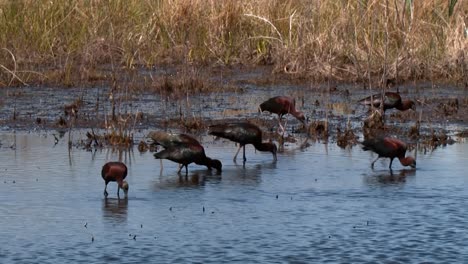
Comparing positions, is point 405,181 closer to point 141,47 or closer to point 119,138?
point 119,138

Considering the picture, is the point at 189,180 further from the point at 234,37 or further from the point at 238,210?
the point at 234,37

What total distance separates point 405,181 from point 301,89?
6418 mm

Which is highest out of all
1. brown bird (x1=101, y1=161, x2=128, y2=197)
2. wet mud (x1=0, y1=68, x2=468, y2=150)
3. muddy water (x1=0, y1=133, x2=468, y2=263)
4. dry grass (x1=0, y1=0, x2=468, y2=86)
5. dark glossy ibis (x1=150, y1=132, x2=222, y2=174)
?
dry grass (x1=0, y1=0, x2=468, y2=86)

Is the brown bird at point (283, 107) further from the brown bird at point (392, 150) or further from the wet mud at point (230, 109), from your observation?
the brown bird at point (392, 150)

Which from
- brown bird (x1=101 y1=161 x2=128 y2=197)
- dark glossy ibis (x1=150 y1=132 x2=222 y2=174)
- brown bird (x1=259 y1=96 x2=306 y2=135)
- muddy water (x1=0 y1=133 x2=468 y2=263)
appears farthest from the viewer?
brown bird (x1=259 y1=96 x2=306 y2=135)

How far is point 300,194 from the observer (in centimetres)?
935

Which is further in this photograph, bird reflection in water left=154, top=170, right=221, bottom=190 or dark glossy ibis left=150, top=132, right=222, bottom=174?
dark glossy ibis left=150, top=132, right=222, bottom=174

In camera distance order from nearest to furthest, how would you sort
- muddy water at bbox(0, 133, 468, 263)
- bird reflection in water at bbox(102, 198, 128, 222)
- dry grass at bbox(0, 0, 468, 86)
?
1. muddy water at bbox(0, 133, 468, 263)
2. bird reflection in water at bbox(102, 198, 128, 222)
3. dry grass at bbox(0, 0, 468, 86)

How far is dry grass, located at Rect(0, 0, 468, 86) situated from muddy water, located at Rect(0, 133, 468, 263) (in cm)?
516

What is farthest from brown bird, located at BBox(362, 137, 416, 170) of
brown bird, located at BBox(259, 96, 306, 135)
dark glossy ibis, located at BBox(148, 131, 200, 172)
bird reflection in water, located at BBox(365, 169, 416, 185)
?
brown bird, located at BBox(259, 96, 306, 135)

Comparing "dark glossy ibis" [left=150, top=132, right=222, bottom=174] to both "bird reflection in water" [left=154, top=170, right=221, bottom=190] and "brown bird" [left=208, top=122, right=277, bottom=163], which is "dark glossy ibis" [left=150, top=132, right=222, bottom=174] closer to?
"bird reflection in water" [left=154, top=170, right=221, bottom=190]

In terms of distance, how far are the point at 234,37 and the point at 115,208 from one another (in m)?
9.85

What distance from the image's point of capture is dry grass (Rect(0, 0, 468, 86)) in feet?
54.4

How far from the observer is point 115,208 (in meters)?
8.74
